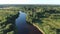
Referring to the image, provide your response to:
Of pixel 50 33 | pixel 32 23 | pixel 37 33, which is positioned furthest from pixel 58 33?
pixel 32 23

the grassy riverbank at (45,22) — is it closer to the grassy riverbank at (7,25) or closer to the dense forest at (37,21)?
the dense forest at (37,21)

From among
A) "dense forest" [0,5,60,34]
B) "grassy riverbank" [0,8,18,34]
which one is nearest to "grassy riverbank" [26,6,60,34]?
"dense forest" [0,5,60,34]

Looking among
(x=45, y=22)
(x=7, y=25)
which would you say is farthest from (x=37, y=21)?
(x=7, y=25)

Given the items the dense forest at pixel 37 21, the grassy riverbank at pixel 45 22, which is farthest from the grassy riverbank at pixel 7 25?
the grassy riverbank at pixel 45 22

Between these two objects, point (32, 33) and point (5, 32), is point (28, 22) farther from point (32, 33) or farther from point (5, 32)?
point (5, 32)

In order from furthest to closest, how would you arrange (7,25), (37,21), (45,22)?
(37,21)
(45,22)
(7,25)

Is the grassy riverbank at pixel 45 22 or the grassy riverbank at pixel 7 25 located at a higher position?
the grassy riverbank at pixel 7 25

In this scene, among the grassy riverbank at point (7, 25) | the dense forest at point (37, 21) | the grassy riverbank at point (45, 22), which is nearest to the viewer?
the grassy riverbank at point (7, 25)

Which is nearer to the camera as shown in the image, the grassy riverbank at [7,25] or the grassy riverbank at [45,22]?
the grassy riverbank at [7,25]

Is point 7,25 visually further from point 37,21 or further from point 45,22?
point 37,21

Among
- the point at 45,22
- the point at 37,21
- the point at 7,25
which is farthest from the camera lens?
the point at 37,21

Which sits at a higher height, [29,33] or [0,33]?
[0,33]
